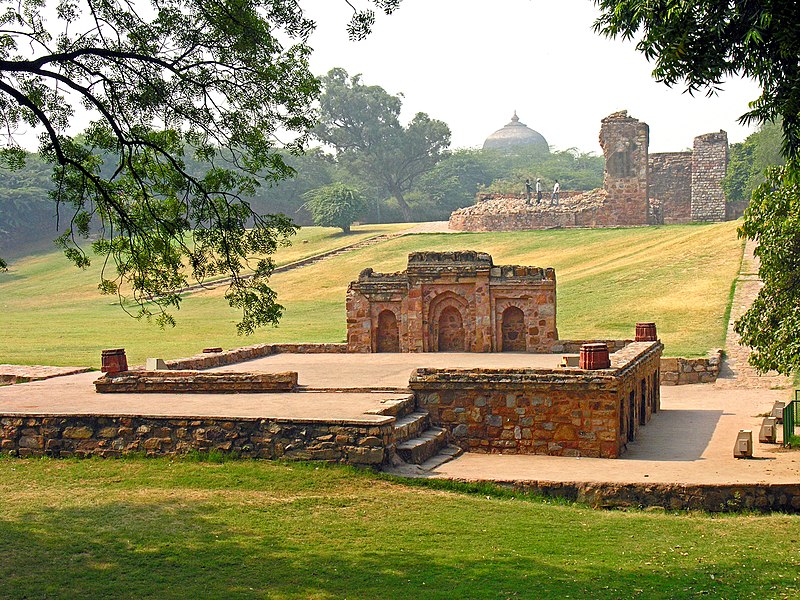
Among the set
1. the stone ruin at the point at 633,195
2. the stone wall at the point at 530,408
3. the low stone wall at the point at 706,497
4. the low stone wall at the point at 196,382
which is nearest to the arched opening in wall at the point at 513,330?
the stone wall at the point at 530,408

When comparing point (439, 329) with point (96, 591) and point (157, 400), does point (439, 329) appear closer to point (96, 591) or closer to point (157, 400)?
point (157, 400)

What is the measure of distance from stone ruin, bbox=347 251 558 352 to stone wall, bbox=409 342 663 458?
6400 millimetres

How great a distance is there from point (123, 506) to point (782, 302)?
32.6 feet

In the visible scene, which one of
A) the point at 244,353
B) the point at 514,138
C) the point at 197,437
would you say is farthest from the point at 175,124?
the point at 514,138

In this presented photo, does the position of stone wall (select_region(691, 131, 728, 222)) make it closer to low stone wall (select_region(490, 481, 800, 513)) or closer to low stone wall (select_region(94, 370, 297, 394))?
low stone wall (select_region(94, 370, 297, 394))

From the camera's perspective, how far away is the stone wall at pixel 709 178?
5406cm

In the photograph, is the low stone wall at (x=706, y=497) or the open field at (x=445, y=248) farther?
the open field at (x=445, y=248)

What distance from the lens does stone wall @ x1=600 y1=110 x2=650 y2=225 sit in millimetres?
52594

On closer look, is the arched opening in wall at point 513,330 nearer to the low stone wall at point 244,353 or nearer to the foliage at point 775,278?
the low stone wall at point 244,353

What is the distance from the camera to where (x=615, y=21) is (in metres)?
9.30

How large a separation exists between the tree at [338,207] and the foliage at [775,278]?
1715 inches

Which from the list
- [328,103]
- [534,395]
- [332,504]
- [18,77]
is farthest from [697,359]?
[328,103]

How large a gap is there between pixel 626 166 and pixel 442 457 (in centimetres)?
4060

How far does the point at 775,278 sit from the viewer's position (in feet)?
52.4
